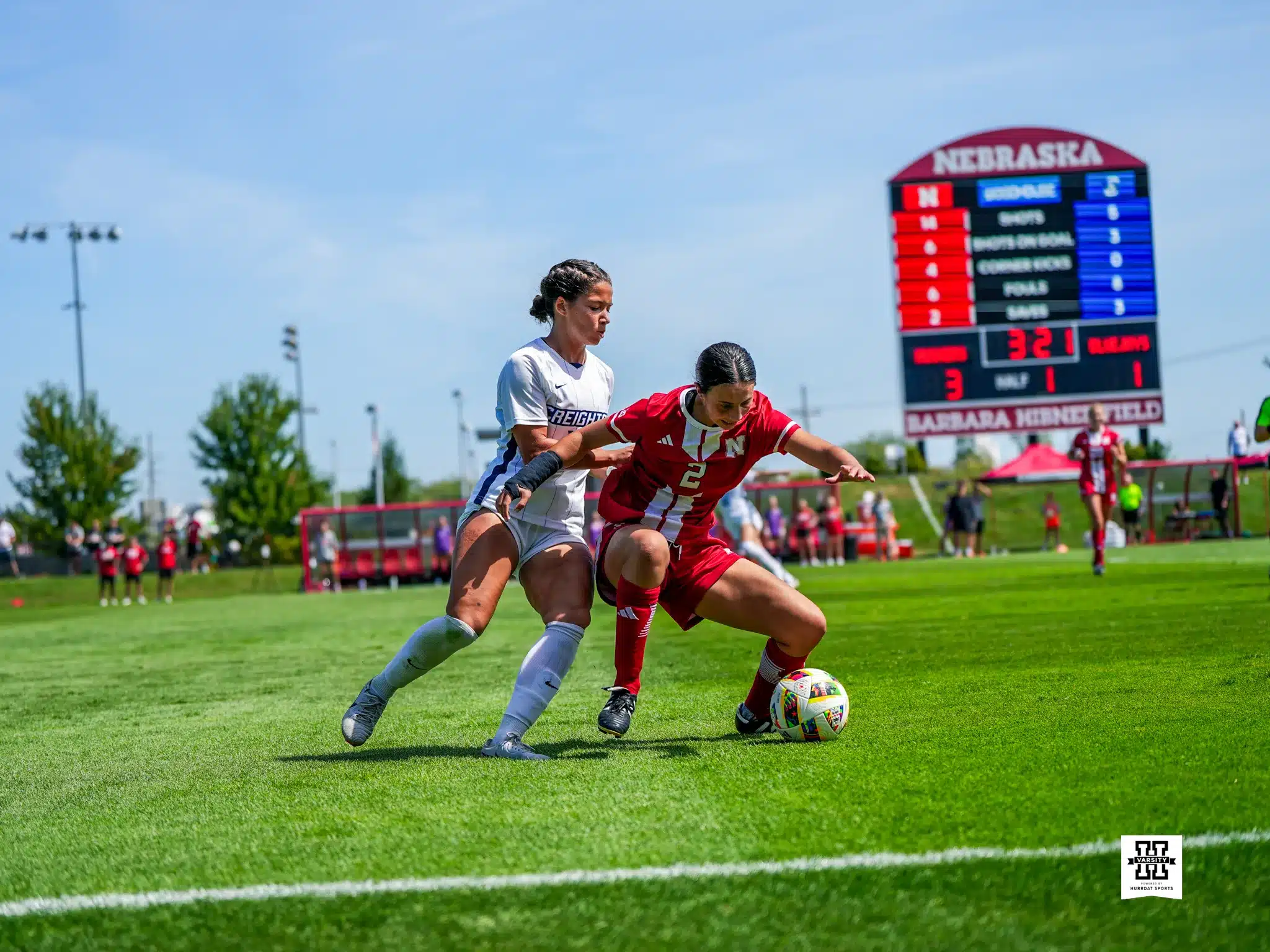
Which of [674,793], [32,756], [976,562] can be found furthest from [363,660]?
[976,562]

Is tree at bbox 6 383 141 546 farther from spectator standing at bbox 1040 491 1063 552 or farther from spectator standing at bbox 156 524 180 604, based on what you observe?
spectator standing at bbox 1040 491 1063 552

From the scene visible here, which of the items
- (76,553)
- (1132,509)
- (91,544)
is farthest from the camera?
(91,544)

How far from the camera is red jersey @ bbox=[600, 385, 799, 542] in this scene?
5.41 metres

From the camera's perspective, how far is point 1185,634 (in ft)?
29.3

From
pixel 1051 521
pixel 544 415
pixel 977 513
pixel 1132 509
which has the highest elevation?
pixel 544 415

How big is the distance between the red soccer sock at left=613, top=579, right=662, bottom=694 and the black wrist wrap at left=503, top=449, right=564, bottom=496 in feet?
1.95

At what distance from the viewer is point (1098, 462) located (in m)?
17.0

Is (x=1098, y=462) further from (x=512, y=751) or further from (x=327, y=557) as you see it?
(x=327, y=557)

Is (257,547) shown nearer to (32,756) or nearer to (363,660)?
(363,660)

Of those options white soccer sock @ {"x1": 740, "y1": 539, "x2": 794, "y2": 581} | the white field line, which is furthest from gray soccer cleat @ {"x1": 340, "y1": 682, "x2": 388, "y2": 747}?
white soccer sock @ {"x1": 740, "y1": 539, "x2": 794, "y2": 581}

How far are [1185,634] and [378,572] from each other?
100 ft

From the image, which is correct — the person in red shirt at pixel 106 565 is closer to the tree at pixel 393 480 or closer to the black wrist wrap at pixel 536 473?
the black wrist wrap at pixel 536 473

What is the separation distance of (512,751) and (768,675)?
3.77ft

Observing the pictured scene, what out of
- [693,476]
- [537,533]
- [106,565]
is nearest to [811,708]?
[693,476]
